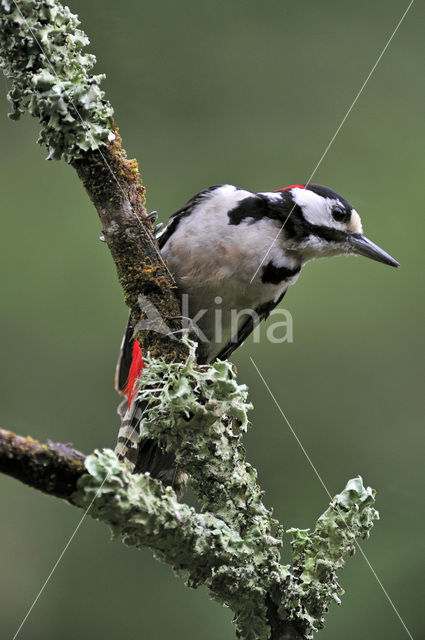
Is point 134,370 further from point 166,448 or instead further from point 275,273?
point 166,448

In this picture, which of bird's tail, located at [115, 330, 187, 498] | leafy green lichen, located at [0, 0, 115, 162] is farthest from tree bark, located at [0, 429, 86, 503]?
leafy green lichen, located at [0, 0, 115, 162]

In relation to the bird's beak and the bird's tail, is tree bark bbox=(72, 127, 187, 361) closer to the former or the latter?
the bird's tail

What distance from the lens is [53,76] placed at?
67.1 inches

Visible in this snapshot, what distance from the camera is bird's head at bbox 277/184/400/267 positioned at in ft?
7.59

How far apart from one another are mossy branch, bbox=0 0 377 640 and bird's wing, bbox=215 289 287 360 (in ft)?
2.54

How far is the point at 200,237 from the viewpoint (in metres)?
2.34

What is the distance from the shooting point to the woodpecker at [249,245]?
2.30 meters

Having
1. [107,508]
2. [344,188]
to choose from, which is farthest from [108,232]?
[344,188]

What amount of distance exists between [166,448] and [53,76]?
Result: 2.78 feet

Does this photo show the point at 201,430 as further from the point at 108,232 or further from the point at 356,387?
the point at 356,387

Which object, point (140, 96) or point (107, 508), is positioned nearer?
point (107, 508)

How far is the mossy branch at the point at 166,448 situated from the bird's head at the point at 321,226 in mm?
625

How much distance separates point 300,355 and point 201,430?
1771mm

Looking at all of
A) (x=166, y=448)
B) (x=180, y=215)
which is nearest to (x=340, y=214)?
(x=180, y=215)
